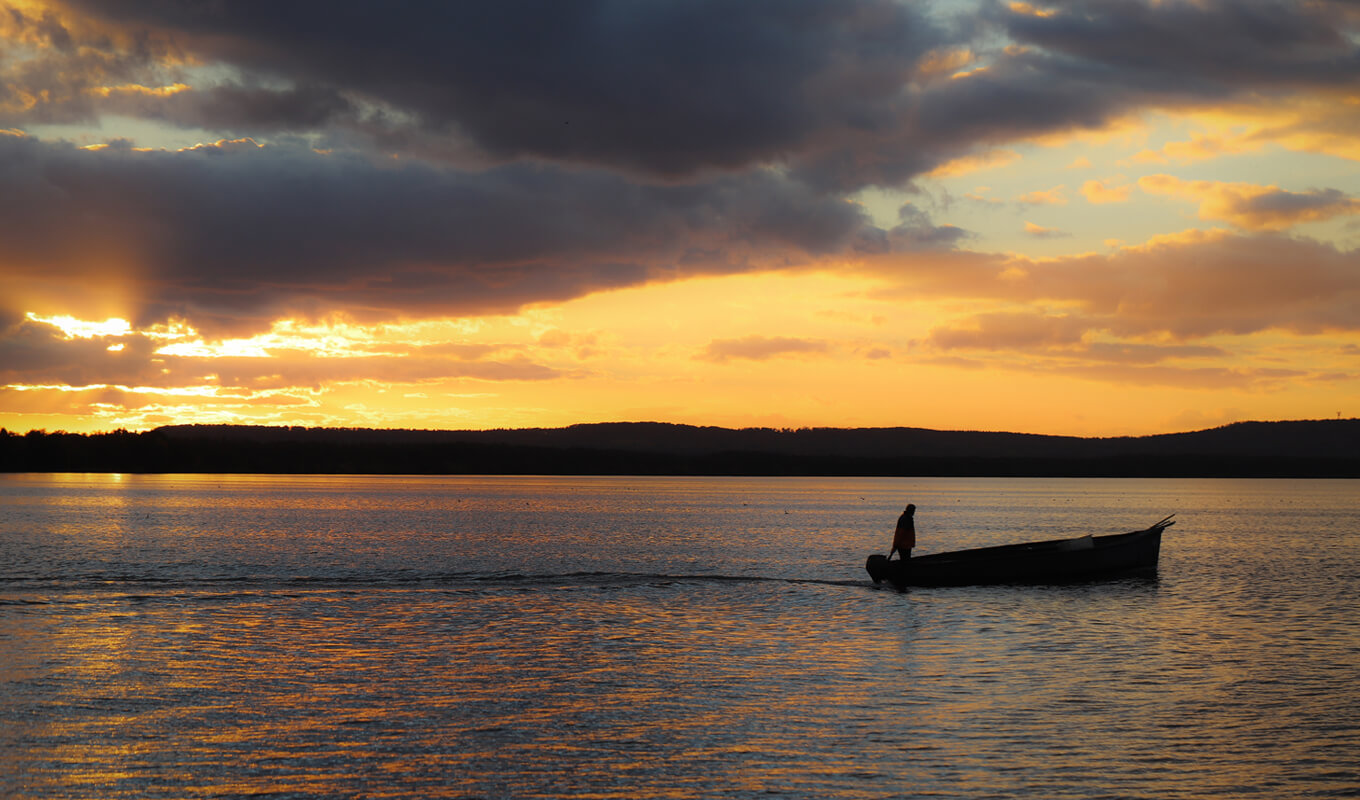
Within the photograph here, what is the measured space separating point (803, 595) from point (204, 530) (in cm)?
5813

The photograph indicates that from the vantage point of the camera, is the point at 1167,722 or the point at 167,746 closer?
the point at 167,746

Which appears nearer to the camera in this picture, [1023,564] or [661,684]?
[661,684]

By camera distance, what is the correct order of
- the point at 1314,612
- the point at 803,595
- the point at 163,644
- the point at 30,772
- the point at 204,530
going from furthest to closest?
the point at 204,530, the point at 803,595, the point at 1314,612, the point at 163,644, the point at 30,772

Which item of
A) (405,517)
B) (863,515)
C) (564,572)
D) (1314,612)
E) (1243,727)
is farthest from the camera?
(863,515)

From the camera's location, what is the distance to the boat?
4241 centimetres

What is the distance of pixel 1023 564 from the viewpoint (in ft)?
140

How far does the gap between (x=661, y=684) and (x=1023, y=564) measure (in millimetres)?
24210

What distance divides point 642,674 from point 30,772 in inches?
475

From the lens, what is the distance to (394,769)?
52.9ft

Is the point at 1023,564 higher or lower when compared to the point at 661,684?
higher

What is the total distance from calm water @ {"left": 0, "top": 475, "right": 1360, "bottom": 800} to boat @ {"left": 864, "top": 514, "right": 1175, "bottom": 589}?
3.86 feet

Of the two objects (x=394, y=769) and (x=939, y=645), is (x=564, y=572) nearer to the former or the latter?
(x=939, y=645)

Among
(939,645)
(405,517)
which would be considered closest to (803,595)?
(939,645)

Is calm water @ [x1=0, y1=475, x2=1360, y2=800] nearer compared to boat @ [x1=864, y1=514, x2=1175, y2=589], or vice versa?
calm water @ [x1=0, y1=475, x2=1360, y2=800]
